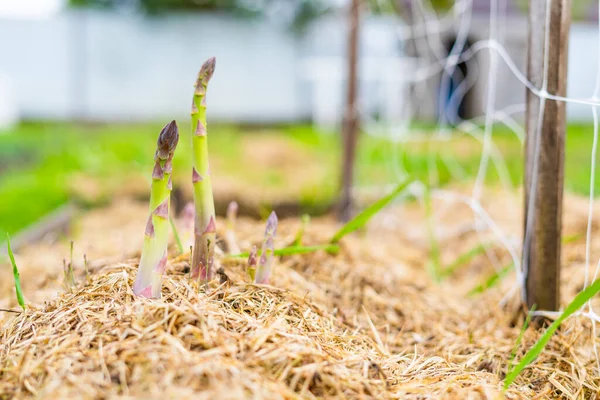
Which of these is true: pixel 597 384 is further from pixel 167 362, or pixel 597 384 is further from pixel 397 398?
pixel 167 362

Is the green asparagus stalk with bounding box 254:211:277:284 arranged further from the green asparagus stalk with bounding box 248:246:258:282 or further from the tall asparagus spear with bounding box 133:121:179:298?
the tall asparagus spear with bounding box 133:121:179:298

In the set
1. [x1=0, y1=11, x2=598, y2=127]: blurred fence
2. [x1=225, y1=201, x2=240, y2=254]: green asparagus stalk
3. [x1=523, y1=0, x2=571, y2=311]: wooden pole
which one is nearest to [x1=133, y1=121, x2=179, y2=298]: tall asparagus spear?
[x1=225, y1=201, x2=240, y2=254]: green asparagus stalk

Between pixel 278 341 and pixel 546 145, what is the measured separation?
2.57ft

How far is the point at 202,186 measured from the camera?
44.4 inches

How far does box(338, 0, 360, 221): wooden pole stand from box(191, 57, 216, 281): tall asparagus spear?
82.7 inches

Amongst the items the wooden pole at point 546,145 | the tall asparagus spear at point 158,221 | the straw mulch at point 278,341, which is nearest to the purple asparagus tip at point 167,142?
the tall asparagus spear at point 158,221

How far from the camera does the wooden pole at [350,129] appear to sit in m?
3.26

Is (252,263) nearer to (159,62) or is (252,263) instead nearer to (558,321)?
(558,321)

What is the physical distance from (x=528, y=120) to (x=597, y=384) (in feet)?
1.98

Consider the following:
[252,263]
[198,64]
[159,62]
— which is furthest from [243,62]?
[252,263]

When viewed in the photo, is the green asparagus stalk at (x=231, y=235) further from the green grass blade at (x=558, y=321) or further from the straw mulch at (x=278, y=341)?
the green grass blade at (x=558, y=321)

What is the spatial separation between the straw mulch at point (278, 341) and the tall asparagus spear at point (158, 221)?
1.5 inches

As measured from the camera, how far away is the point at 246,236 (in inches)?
70.0

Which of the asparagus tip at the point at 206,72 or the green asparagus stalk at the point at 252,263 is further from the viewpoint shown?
the green asparagus stalk at the point at 252,263
